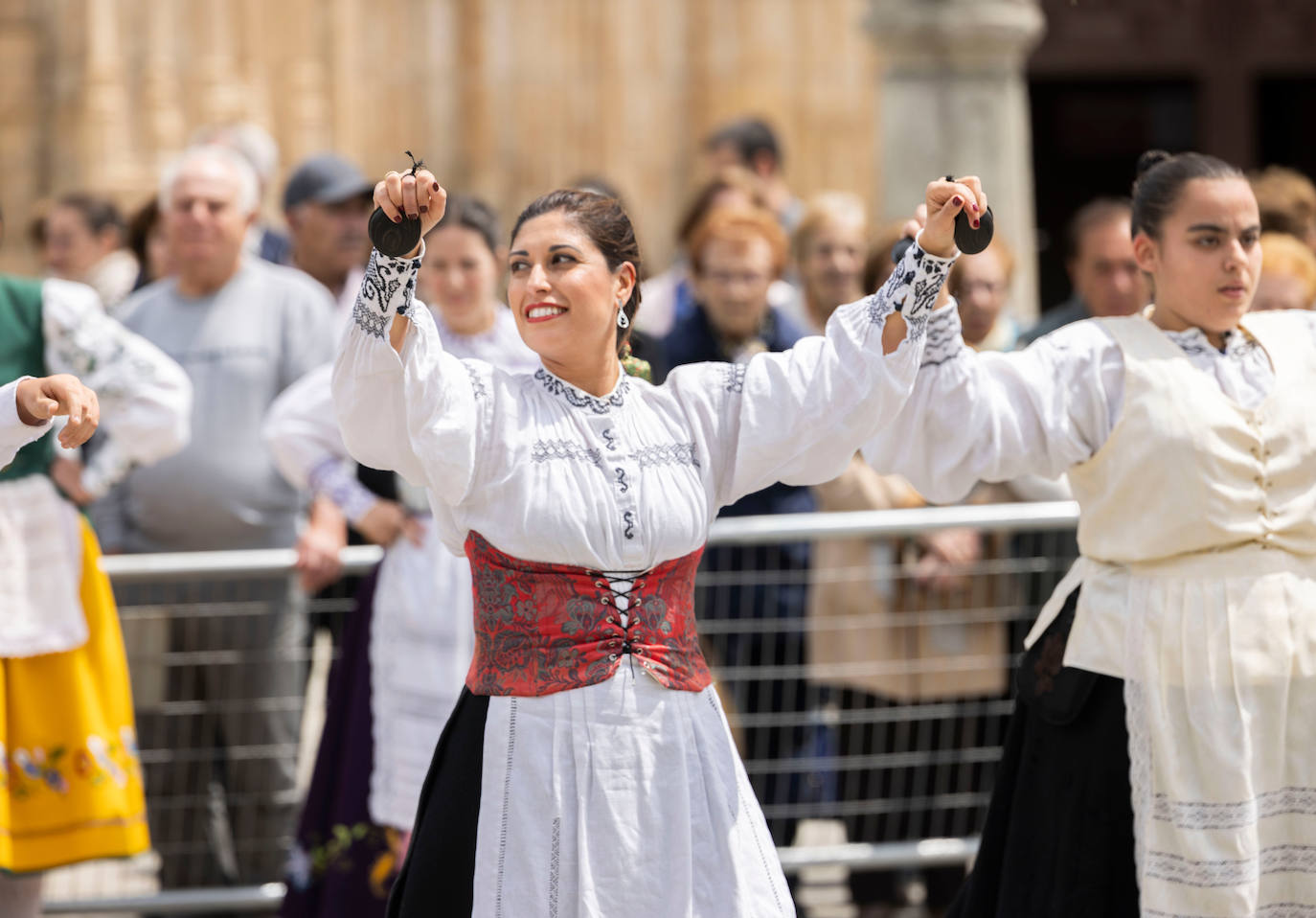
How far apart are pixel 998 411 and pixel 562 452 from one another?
3.01 ft

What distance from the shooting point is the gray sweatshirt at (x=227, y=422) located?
17.9ft

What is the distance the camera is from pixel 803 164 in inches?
399

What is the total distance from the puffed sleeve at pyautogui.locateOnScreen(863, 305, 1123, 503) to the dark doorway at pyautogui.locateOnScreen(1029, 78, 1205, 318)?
7.37 metres

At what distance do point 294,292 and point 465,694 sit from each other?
255 centimetres

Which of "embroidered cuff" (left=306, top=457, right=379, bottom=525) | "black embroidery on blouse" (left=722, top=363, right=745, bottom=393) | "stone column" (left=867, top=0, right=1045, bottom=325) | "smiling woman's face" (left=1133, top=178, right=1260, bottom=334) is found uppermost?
"stone column" (left=867, top=0, right=1045, bottom=325)

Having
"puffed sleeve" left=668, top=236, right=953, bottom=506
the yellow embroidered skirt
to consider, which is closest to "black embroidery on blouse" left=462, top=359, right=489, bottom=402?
"puffed sleeve" left=668, top=236, right=953, bottom=506

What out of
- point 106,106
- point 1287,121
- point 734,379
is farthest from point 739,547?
point 1287,121

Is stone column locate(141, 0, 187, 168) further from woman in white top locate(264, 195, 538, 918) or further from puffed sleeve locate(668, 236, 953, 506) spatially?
puffed sleeve locate(668, 236, 953, 506)

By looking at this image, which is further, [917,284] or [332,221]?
[332,221]

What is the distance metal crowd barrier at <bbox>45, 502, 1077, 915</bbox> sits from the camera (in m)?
5.22

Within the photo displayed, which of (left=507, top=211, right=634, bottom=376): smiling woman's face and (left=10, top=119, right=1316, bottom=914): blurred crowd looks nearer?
(left=507, top=211, right=634, bottom=376): smiling woman's face

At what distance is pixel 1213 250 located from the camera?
3748 millimetres

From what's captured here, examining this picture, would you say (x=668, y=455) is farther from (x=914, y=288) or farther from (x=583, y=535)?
(x=914, y=288)

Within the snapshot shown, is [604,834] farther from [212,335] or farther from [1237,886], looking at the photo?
[212,335]
